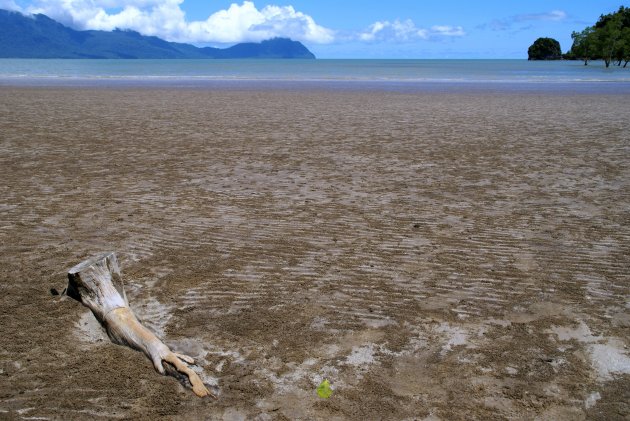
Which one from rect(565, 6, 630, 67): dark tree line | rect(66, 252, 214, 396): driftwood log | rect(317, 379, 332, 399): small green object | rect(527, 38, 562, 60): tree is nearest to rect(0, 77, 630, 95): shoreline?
rect(66, 252, 214, 396): driftwood log

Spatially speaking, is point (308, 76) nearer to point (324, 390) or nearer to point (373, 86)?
point (373, 86)

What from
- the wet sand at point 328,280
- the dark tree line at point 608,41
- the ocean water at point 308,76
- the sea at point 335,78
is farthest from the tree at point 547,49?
the wet sand at point 328,280

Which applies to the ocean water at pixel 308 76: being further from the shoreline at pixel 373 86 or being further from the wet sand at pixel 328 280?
the wet sand at pixel 328 280

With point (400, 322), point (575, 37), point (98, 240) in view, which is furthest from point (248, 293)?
point (575, 37)

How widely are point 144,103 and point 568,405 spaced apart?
74.7 feet

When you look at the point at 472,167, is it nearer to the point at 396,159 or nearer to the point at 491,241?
the point at 396,159

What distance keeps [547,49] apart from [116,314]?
191090 mm

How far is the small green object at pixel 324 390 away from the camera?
342cm

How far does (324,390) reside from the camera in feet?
11.4

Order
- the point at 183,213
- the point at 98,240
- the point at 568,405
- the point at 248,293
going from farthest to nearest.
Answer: the point at 183,213 → the point at 98,240 → the point at 248,293 → the point at 568,405

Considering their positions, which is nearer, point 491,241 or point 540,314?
point 540,314

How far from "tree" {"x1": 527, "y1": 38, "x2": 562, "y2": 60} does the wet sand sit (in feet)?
591

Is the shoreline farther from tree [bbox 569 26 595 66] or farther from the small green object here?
tree [bbox 569 26 595 66]

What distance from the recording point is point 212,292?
4.89 m
